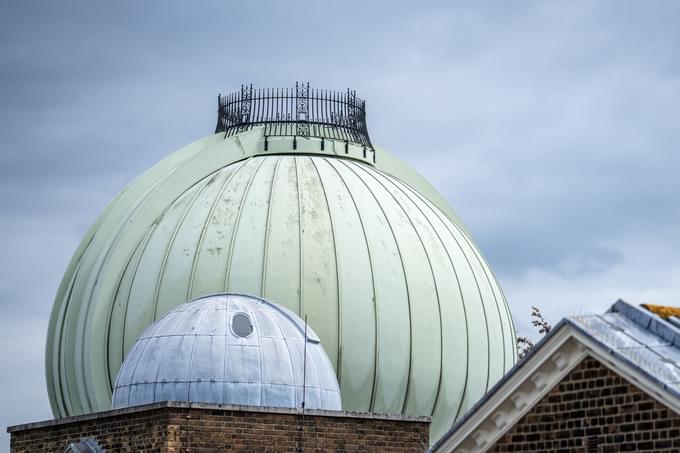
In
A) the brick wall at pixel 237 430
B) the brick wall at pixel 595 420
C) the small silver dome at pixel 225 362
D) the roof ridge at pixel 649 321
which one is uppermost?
the small silver dome at pixel 225 362

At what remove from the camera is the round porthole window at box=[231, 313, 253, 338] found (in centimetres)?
2998

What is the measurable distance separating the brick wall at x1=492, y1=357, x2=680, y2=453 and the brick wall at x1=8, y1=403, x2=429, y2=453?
923 centimetres

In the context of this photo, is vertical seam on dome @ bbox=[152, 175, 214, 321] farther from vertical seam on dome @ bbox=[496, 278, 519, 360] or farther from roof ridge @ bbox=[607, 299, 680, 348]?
roof ridge @ bbox=[607, 299, 680, 348]

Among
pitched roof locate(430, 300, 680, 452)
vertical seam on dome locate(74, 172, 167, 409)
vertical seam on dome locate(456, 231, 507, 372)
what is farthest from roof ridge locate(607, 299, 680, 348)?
vertical seam on dome locate(74, 172, 167, 409)

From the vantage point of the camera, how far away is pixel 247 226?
113ft

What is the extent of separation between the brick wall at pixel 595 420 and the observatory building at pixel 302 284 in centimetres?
1040

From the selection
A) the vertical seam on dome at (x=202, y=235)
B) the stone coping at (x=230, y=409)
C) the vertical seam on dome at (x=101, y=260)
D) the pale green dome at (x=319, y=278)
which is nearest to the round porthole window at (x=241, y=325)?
the stone coping at (x=230, y=409)

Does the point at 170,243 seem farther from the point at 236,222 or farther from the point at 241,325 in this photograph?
the point at 241,325

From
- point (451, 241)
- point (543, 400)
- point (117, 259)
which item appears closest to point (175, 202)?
point (117, 259)

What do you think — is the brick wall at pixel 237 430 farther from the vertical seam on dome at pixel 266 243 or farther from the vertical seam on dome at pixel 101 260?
the vertical seam on dome at pixel 266 243

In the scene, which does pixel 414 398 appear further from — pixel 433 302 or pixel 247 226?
pixel 247 226

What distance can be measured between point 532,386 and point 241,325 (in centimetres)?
1090

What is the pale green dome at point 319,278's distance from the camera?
33531mm

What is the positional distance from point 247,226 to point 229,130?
537cm
